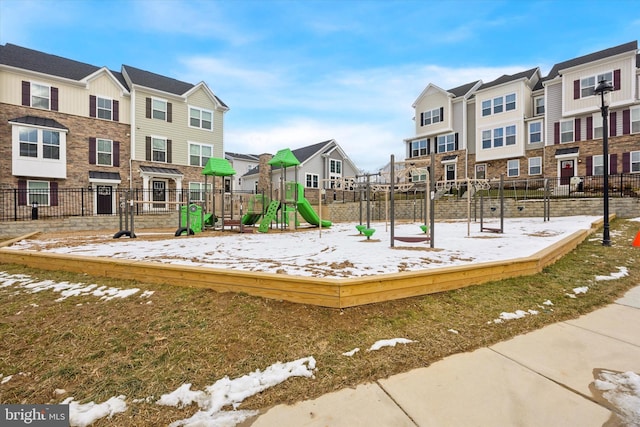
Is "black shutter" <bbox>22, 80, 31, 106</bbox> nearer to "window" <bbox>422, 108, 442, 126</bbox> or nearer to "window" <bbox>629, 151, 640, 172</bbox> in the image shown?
"window" <bbox>422, 108, 442, 126</bbox>

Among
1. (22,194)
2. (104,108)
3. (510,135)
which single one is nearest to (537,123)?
(510,135)

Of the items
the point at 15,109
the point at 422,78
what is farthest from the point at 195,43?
the point at 422,78

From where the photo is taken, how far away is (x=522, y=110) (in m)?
26.9

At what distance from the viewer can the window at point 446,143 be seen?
31.2 metres

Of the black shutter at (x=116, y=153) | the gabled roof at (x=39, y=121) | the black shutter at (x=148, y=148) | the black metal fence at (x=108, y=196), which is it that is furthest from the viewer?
the black shutter at (x=148, y=148)

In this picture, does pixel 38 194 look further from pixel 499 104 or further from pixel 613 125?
pixel 613 125

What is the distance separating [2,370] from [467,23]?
17.3m

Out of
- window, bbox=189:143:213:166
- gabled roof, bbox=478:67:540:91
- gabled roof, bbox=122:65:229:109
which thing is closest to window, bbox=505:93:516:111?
gabled roof, bbox=478:67:540:91

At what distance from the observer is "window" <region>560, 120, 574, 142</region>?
973 inches

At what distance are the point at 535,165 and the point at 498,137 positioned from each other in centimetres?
405

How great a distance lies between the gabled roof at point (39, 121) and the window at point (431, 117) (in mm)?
31547

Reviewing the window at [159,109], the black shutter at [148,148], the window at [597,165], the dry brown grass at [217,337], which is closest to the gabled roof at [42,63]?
the window at [159,109]

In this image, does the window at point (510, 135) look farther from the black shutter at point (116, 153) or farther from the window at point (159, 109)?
the black shutter at point (116, 153)

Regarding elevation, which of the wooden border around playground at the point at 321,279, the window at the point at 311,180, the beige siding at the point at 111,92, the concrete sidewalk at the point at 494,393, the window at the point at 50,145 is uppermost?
the beige siding at the point at 111,92
